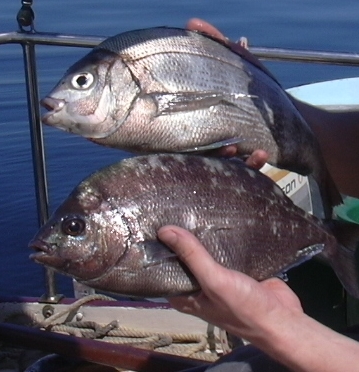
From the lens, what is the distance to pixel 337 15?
11.0 m

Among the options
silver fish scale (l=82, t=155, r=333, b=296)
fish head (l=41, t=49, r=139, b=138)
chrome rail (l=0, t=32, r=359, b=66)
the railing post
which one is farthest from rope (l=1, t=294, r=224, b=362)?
fish head (l=41, t=49, r=139, b=138)

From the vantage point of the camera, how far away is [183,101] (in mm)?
1715

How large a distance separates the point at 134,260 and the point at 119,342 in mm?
1249

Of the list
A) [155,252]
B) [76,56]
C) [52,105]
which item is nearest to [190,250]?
[155,252]

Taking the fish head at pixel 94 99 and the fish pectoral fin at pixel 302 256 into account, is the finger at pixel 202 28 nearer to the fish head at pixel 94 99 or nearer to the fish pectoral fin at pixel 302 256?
the fish head at pixel 94 99

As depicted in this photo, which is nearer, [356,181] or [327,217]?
[327,217]

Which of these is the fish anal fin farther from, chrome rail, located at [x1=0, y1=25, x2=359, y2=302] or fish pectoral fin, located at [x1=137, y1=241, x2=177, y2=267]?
chrome rail, located at [x1=0, y1=25, x2=359, y2=302]

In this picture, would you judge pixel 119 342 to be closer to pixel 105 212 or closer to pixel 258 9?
pixel 105 212

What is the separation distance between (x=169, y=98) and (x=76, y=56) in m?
7.20

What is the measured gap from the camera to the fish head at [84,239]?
5.36 feet

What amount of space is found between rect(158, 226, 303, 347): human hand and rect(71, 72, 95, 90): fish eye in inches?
13.3

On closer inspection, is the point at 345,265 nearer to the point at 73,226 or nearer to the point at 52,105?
the point at 73,226

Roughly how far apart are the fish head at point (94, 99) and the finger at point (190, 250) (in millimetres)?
245

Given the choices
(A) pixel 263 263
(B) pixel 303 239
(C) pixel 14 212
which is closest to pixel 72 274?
(A) pixel 263 263
